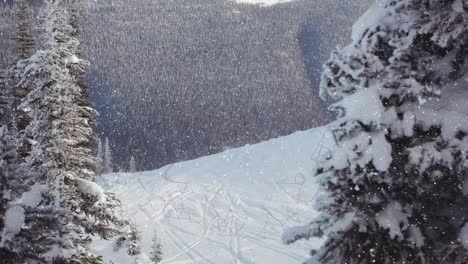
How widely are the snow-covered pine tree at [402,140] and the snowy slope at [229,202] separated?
46.1ft

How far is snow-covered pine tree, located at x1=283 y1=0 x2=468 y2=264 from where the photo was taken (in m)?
5.14

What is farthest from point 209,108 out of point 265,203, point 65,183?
point 65,183

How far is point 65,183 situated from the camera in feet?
32.8

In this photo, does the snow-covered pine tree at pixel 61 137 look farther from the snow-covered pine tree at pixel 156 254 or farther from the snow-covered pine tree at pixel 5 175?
the snow-covered pine tree at pixel 156 254

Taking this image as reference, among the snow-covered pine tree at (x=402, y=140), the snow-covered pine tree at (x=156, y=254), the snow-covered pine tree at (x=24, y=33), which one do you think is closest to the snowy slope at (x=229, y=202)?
the snow-covered pine tree at (x=156, y=254)

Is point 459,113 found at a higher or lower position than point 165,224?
higher

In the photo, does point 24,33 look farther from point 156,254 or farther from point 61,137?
point 61,137

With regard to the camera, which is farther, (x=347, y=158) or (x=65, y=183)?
(x=65, y=183)

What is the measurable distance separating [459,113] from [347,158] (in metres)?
1.15

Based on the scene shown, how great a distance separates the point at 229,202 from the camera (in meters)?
27.8

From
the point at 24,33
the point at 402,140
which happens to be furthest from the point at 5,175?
the point at 24,33

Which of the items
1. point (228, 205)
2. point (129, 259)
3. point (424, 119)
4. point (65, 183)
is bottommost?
point (129, 259)

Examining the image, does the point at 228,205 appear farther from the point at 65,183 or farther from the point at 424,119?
the point at 424,119

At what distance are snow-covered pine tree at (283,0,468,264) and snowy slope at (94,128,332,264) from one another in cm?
1407
